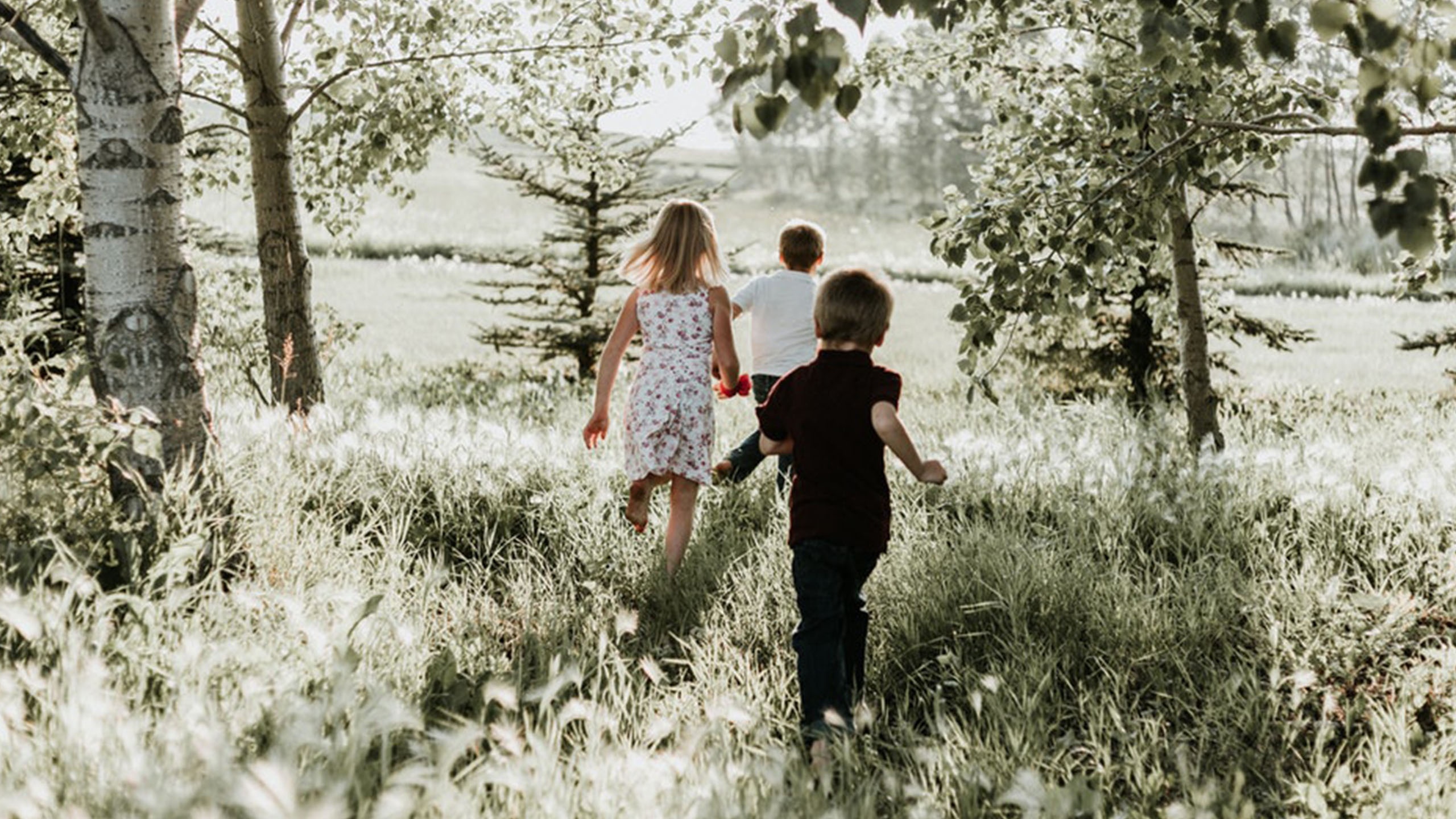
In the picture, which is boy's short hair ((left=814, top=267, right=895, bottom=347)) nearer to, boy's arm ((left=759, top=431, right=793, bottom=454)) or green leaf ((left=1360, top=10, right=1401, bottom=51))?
Answer: boy's arm ((left=759, top=431, right=793, bottom=454))

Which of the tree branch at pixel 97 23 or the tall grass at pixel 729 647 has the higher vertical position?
the tree branch at pixel 97 23

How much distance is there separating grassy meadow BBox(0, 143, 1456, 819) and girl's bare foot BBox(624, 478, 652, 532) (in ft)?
0.41

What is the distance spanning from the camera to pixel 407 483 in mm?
5980

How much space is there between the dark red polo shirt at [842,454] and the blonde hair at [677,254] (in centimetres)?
166

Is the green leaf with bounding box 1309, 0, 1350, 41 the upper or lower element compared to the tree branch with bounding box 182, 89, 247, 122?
lower

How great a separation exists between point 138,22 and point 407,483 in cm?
259

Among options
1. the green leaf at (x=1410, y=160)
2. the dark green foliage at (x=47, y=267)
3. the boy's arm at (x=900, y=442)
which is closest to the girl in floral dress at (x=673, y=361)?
the boy's arm at (x=900, y=442)

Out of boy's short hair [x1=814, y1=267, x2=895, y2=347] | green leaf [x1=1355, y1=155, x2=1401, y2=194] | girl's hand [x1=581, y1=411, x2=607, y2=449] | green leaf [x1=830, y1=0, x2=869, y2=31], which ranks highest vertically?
green leaf [x1=830, y1=0, x2=869, y2=31]

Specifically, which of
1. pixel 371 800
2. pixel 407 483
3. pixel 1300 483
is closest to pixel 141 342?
pixel 407 483

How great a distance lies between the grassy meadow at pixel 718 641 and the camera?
8.29 ft

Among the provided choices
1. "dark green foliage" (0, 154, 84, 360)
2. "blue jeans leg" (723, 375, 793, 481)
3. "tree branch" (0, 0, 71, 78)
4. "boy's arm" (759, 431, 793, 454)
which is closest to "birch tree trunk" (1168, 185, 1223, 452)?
"blue jeans leg" (723, 375, 793, 481)

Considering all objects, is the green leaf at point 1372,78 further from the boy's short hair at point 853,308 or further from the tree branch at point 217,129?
the tree branch at point 217,129

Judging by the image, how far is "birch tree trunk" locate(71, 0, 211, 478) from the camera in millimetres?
4137

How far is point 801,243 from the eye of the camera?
21.0 feet
